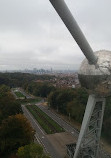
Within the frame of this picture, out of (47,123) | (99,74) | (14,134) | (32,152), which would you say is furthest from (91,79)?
(47,123)

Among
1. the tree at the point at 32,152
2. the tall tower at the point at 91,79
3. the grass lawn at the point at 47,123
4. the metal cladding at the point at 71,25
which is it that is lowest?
the grass lawn at the point at 47,123

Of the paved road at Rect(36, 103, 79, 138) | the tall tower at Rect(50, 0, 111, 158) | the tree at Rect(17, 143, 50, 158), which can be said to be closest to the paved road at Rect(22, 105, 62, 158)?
the paved road at Rect(36, 103, 79, 138)

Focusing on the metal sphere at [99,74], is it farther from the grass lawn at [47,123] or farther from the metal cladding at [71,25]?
the grass lawn at [47,123]

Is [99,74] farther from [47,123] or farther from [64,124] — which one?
[47,123]

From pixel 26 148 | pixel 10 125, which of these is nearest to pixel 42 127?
pixel 10 125

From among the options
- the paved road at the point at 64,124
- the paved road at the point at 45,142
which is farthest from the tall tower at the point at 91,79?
the paved road at the point at 64,124

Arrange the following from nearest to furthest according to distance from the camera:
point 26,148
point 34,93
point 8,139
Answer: point 26,148 → point 8,139 → point 34,93

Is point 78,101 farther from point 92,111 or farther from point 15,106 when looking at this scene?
point 92,111
